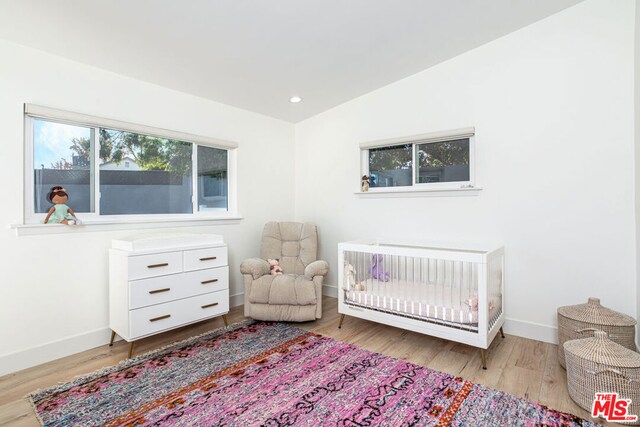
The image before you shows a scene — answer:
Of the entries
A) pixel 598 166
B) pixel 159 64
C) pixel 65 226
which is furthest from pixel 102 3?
pixel 598 166

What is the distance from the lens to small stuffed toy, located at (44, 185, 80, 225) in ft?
7.69

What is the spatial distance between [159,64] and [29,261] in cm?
→ 173

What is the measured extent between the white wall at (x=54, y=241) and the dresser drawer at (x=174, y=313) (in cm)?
50

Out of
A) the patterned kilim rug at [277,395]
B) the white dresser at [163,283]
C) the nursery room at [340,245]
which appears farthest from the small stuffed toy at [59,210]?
the patterned kilim rug at [277,395]

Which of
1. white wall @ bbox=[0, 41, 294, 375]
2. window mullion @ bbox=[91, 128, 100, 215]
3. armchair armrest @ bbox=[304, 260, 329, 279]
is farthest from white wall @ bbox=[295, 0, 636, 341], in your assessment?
window mullion @ bbox=[91, 128, 100, 215]

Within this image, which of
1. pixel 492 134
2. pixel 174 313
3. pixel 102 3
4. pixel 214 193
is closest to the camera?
pixel 102 3

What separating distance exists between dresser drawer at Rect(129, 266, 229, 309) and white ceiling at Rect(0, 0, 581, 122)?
1700mm

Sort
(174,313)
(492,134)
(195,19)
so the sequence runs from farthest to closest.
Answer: (492,134) < (174,313) < (195,19)

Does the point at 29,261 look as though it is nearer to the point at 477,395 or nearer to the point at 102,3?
the point at 102,3

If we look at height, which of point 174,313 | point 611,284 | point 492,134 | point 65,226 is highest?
point 492,134

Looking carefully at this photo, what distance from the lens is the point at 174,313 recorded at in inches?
99.9

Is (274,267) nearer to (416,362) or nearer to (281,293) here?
(281,293)

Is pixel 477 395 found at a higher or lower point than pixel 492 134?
lower

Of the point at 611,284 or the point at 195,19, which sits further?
the point at 611,284
